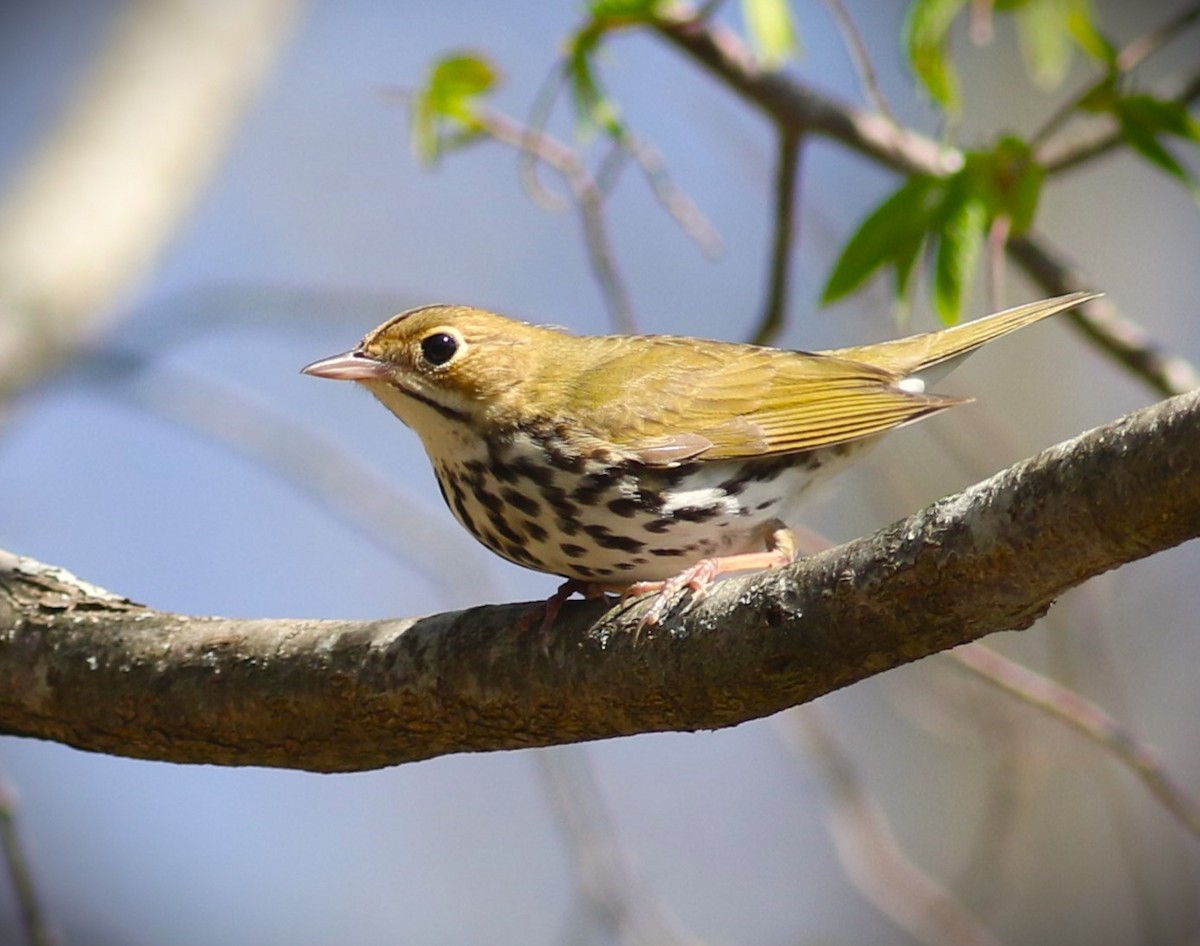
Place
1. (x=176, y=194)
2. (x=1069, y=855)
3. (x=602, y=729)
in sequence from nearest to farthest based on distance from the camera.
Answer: (x=602, y=729) < (x=176, y=194) < (x=1069, y=855)

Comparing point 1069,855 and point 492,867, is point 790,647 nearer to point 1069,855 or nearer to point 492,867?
point 1069,855

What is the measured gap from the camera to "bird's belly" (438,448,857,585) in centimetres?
355

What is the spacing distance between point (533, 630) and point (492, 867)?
6586 millimetres

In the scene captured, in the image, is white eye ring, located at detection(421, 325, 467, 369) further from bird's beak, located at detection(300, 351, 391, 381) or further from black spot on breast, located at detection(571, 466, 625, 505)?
black spot on breast, located at detection(571, 466, 625, 505)

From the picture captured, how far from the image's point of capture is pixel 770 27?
12.8ft

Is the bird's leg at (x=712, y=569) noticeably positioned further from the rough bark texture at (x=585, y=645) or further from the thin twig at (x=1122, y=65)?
the thin twig at (x=1122, y=65)

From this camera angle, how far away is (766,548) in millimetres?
3871

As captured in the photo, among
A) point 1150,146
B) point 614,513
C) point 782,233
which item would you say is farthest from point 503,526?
point 1150,146

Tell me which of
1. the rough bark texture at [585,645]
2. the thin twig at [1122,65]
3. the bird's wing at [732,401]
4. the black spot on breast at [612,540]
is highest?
the thin twig at [1122,65]

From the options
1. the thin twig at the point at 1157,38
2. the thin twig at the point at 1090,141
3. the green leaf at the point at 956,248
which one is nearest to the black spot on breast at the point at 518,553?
the green leaf at the point at 956,248

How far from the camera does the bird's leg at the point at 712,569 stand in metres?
2.86

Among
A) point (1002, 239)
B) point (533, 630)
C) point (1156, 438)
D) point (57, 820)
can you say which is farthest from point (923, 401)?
point (57, 820)

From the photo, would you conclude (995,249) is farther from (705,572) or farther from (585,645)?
(585,645)

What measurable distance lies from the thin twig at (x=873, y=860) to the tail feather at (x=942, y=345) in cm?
116
